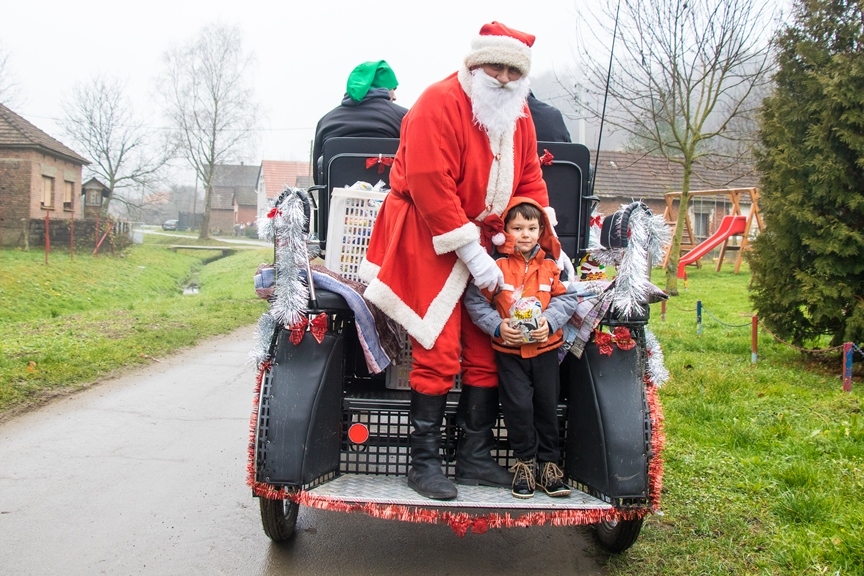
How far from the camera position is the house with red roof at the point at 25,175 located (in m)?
29.7

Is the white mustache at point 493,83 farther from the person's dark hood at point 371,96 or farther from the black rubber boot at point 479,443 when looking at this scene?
the person's dark hood at point 371,96

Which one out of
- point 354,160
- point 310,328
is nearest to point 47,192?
point 354,160

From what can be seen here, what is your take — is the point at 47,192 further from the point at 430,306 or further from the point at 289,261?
the point at 430,306

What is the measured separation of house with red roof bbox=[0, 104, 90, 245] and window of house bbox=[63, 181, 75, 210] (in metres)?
0.70

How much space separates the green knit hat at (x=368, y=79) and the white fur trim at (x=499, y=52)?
62.9 inches

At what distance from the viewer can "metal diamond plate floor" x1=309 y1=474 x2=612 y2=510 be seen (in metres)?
2.99

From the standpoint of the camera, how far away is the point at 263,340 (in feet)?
10.9

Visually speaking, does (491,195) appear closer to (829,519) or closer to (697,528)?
(697,528)

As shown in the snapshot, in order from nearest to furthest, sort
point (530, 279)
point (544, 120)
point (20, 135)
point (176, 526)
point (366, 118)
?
1. point (530, 279)
2. point (176, 526)
3. point (544, 120)
4. point (366, 118)
5. point (20, 135)

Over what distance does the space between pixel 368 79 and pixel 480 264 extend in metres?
2.06

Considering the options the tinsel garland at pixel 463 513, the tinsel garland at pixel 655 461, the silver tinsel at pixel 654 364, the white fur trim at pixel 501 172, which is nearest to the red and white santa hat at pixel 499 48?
the white fur trim at pixel 501 172

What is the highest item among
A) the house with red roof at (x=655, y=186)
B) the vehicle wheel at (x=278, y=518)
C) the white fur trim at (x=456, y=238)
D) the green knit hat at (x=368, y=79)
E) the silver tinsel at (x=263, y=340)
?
the house with red roof at (x=655, y=186)

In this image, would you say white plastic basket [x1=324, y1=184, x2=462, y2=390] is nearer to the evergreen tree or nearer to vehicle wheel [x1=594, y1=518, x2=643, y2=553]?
vehicle wheel [x1=594, y1=518, x2=643, y2=553]

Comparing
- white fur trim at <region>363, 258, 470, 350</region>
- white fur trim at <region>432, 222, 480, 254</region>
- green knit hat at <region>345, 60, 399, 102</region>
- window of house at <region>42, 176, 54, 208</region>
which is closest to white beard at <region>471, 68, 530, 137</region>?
white fur trim at <region>432, 222, 480, 254</region>
